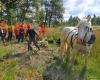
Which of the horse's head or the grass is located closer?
the grass

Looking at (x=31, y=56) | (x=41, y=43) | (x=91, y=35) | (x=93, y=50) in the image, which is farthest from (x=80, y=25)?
(x=41, y=43)

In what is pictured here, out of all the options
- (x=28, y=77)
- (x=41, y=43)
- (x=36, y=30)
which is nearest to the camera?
(x=28, y=77)

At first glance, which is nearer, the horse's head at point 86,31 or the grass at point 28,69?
the grass at point 28,69

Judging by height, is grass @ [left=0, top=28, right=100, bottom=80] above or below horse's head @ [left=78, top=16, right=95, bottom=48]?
below

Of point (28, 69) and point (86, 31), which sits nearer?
point (28, 69)

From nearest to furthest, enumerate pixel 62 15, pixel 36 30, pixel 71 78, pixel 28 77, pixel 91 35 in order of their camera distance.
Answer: pixel 28 77, pixel 71 78, pixel 91 35, pixel 36 30, pixel 62 15

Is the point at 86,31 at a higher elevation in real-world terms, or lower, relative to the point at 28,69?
higher

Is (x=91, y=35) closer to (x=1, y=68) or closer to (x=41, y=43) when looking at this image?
(x=1, y=68)

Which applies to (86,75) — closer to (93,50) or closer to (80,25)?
(80,25)

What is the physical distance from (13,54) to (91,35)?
502 centimetres

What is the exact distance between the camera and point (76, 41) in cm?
1254

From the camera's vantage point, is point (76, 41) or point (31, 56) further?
point (31, 56)

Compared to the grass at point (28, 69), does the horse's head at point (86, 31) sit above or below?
above

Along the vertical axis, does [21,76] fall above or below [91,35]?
below
